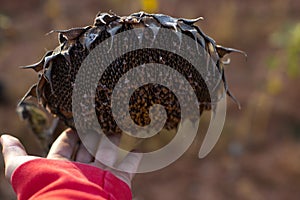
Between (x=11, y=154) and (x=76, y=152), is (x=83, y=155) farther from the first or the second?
(x=11, y=154)

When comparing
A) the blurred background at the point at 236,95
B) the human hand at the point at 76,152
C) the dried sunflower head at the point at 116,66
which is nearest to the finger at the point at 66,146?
the human hand at the point at 76,152

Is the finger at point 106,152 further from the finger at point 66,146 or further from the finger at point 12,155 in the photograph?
the finger at point 12,155

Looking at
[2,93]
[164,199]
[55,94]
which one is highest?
[55,94]

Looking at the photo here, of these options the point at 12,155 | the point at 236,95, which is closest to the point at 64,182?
the point at 12,155

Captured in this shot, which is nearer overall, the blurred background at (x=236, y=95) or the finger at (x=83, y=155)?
the finger at (x=83, y=155)

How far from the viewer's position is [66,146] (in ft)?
3.95

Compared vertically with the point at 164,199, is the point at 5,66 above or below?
above

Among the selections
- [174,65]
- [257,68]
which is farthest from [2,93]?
[174,65]

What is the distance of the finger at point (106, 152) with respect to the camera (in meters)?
1.19

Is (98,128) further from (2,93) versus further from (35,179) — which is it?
(2,93)

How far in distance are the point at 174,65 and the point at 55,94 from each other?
241mm

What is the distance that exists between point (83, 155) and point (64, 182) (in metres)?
0.26

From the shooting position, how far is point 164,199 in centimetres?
329

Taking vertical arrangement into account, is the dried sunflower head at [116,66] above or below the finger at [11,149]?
above
